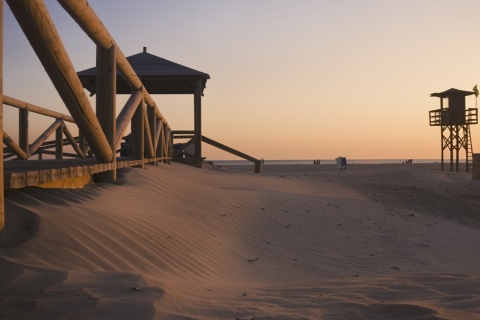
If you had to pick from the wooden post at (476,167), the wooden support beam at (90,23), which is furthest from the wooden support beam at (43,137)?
the wooden post at (476,167)

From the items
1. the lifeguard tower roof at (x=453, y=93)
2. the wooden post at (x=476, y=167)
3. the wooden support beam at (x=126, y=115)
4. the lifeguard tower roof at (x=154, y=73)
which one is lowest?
the wooden post at (x=476, y=167)

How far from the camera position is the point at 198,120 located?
16.0m

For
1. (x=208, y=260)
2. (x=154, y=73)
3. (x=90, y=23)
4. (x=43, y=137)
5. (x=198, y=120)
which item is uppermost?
(x=154, y=73)

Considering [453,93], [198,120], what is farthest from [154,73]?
[453,93]

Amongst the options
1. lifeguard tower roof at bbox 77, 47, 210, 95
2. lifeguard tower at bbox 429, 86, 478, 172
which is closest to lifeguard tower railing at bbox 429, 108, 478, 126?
lifeguard tower at bbox 429, 86, 478, 172

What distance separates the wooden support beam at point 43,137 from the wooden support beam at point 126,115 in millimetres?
3476

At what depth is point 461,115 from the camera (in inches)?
1230

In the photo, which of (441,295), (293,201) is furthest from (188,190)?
(441,295)

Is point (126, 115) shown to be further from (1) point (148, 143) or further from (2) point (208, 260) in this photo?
(2) point (208, 260)

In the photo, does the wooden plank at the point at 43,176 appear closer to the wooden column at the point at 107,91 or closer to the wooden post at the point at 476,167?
the wooden column at the point at 107,91

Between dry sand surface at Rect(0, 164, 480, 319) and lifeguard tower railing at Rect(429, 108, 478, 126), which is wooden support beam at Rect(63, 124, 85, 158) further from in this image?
lifeguard tower railing at Rect(429, 108, 478, 126)

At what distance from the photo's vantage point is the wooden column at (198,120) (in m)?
15.7

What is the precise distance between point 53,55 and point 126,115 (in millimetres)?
3103

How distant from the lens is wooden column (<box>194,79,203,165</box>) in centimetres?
1570
